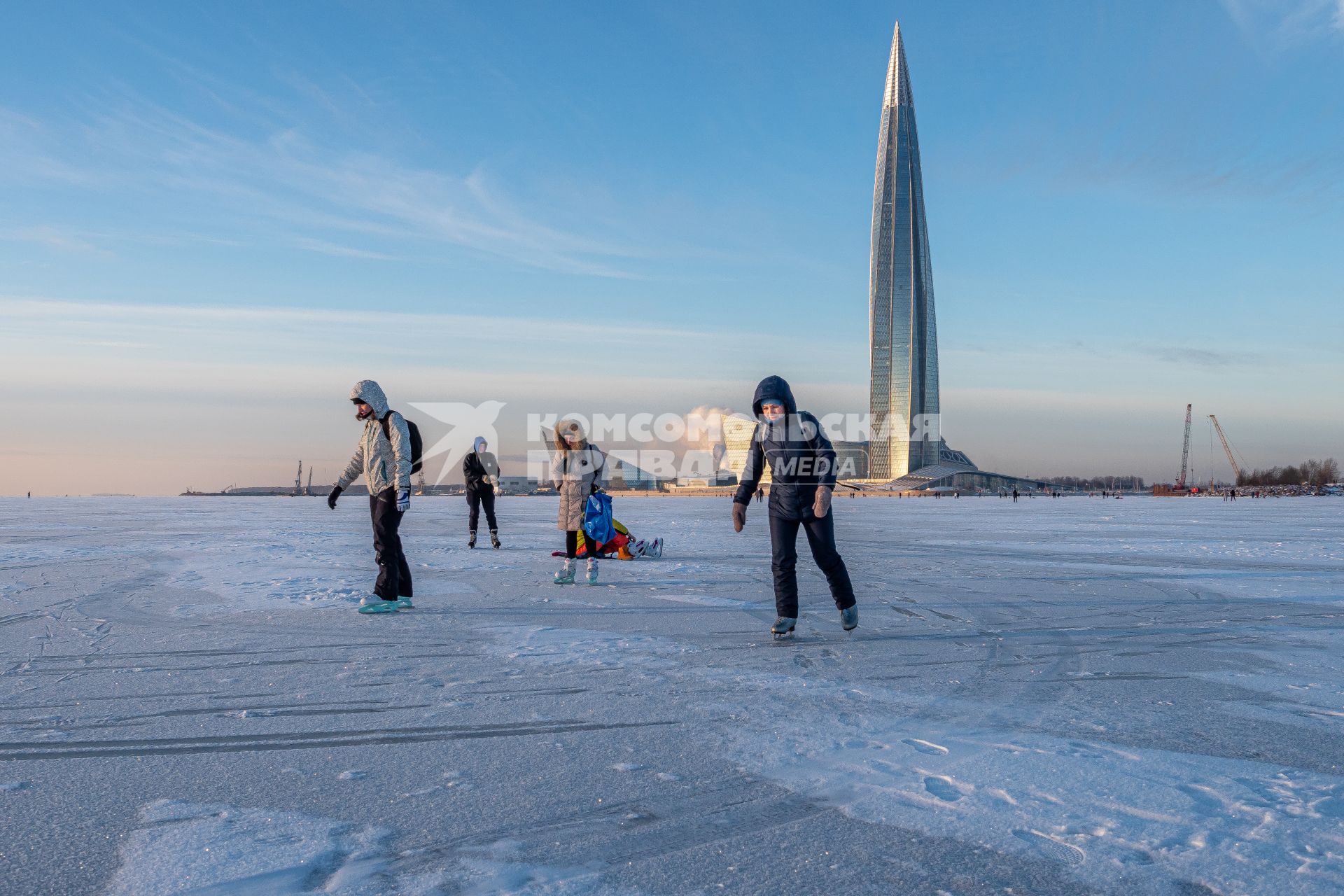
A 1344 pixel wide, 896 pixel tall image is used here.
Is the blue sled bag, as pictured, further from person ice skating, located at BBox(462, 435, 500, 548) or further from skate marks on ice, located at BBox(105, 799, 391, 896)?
skate marks on ice, located at BBox(105, 799, 391, 896)

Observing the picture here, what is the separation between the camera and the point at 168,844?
2.30 meters

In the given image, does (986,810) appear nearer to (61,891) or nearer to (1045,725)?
(1045,725)

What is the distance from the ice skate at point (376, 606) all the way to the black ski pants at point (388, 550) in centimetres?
5

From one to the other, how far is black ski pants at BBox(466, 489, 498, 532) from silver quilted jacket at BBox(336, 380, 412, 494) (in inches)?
218

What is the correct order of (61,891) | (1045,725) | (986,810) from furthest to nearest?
(1045,725) < (986,810) < (61,891)

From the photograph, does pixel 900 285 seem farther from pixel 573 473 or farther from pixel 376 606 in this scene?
pixel 376 606

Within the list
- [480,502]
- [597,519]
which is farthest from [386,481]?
[480,502]

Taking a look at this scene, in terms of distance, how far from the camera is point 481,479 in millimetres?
13000

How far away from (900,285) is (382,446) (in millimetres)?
145312

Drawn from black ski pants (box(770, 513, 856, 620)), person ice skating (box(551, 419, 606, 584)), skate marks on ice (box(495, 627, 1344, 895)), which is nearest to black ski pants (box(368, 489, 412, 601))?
person ice skating (box(551, 419, 606, 584))

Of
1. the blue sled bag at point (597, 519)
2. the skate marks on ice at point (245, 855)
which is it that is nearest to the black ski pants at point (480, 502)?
the blue sled bag at point (597, 519)

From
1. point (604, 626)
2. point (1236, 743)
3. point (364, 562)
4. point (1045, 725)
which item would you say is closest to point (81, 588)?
point (364, 562)

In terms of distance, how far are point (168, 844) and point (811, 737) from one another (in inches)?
84.3

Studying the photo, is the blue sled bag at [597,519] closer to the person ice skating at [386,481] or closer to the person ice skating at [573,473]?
the person ice skating at [573,473]
